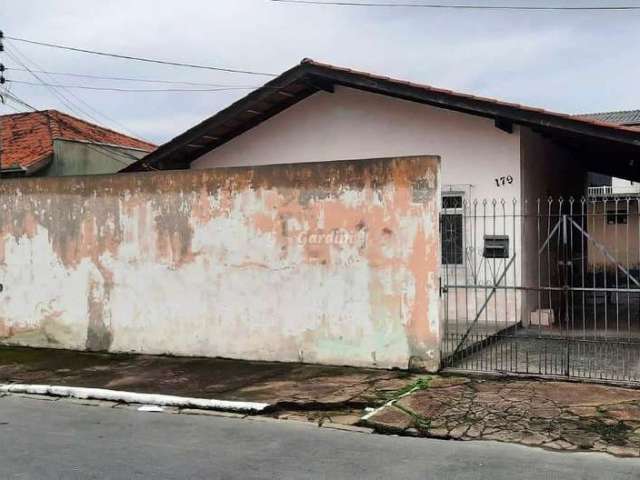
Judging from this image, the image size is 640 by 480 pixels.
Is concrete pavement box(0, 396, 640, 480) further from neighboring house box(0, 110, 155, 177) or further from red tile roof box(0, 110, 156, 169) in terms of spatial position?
red tile roof box(0, 110, 156, 169)

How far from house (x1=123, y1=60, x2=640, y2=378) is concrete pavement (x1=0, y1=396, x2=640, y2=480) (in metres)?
3.35

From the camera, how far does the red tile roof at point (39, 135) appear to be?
1717cm

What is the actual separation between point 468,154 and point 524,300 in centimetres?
261

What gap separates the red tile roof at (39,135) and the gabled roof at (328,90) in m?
5.34

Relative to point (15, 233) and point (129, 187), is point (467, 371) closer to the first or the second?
point (129, 187)

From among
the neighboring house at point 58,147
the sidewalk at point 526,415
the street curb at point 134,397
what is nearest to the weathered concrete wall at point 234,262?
the sidewalk at point 526,415

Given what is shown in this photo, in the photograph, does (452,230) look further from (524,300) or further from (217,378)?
(217,378)

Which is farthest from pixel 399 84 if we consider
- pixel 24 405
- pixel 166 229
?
pixel 24 405

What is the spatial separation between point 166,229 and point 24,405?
3159 mm

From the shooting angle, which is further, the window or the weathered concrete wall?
the window

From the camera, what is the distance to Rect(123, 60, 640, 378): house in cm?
981

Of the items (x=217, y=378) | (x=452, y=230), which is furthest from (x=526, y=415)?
(x=452, y=230)

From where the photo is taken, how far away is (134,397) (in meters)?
7.58

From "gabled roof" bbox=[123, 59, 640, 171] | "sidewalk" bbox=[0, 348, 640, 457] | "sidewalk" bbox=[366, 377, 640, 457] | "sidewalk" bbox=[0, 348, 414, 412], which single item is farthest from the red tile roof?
"sidewalk" bbox=[366, 377, 640, 457]
